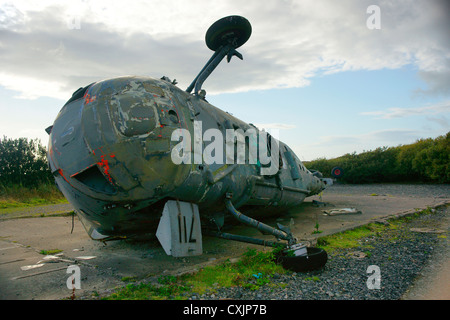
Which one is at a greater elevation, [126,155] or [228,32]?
[228,32]

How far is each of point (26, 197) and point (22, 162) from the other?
12.0m

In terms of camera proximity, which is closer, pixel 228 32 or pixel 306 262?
pixel 306 262

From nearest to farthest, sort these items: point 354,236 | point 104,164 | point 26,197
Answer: point 104,164
point 354,236
point 26,197

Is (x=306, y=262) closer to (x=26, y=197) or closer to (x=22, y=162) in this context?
(x=26, y=197)

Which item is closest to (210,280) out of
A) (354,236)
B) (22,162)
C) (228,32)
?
(354,236)

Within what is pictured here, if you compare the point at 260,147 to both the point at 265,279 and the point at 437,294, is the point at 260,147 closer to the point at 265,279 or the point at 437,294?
the point at 265,279

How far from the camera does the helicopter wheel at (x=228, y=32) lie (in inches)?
247

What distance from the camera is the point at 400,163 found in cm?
2475

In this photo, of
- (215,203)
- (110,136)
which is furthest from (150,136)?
(215,203)

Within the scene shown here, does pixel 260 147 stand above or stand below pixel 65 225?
above

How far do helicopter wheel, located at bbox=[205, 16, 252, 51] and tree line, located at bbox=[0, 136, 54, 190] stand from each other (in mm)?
23234

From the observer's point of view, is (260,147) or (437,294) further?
(260,147)
